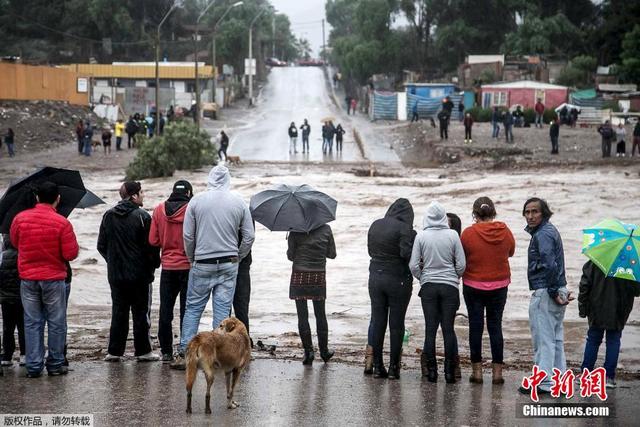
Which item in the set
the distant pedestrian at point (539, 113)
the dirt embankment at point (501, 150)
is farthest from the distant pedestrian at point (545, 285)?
the distant pedestrian at point (539, 113)

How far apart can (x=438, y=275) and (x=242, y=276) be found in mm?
1935

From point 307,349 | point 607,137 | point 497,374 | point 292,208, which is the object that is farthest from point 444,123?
point 497,374

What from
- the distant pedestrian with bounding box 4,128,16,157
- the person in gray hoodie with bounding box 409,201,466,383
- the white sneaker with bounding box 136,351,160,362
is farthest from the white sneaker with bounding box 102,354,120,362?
the distant pedestrian with bounding box 4,128,16,157

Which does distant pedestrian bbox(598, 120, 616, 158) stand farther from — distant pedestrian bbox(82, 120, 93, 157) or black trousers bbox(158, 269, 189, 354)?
black trousers bbox(158, 269, 189, 354)

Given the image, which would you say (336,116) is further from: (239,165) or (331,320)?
(331,320)

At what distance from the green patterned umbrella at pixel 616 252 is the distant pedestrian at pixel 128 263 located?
4031 mm

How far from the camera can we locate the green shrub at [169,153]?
3762 cm

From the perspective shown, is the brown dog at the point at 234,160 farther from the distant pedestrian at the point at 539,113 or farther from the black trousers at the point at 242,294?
the black trousers at the point at 242,294

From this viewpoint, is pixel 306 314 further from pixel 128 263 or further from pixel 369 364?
pixel 128 263

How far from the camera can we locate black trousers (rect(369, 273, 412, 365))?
10.3 metres

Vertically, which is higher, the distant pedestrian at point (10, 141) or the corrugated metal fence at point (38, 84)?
the corrugated metal fence at point (38, 84)

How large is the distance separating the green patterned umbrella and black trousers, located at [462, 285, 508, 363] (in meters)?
0.90

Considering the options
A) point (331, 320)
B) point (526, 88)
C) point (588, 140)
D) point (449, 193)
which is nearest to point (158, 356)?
point (331, 320)

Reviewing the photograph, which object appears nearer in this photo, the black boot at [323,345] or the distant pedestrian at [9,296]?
the distant pedestrian at [9,296]
